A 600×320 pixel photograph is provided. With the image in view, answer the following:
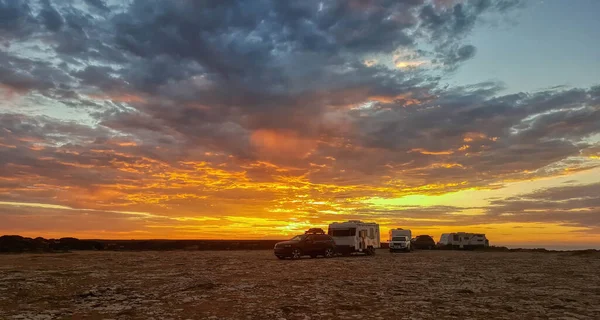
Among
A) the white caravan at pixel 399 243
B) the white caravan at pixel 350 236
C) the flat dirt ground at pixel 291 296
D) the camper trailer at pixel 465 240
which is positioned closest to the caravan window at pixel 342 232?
the white caravan at pixel 350 236

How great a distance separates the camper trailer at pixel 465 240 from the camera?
66688mm

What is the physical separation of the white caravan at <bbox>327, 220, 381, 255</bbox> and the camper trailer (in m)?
29.2

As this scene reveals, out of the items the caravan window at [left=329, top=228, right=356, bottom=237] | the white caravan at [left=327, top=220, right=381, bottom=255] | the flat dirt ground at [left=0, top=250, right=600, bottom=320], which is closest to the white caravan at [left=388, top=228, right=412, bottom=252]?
the white caravan at [left=327, top=220, right=381, bottom=255]

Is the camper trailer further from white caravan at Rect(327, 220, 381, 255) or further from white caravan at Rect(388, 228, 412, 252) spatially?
white caravan at Rect(327, 220, 381, 255)

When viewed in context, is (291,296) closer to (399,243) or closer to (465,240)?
(399,243)

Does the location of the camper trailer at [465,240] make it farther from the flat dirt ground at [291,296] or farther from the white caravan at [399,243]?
the flat dirt ground at [291,296]

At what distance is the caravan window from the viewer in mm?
41906

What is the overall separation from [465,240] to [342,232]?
3331 cm

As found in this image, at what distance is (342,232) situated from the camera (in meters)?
42.3

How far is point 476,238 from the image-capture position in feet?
220

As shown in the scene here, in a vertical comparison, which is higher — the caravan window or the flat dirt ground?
the caravan window

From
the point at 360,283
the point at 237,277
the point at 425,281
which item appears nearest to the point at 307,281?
the point at 360,283

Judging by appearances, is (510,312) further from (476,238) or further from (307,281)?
(476,238)

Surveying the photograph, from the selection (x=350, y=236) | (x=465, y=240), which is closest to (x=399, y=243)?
(x=350, y=236)
